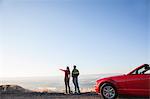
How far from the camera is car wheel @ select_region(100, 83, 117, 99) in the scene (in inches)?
587

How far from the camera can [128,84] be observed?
1440cm

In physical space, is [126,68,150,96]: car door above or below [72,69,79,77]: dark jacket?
below

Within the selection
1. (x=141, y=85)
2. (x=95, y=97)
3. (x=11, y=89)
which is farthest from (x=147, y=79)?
(x=11, y=89)

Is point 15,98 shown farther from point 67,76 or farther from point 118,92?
point 118,92

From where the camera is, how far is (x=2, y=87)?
23109 mm

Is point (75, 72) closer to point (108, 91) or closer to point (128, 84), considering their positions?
point (108, 91)

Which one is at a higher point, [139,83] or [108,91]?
[139,83]

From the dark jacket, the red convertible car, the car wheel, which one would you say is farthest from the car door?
the dark jacket

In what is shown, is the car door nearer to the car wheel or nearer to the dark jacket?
the car wheel

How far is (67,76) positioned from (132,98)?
4.99 m

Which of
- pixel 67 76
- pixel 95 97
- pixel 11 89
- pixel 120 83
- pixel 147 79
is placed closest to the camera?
pixel 147 79

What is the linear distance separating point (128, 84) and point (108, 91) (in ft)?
3.62

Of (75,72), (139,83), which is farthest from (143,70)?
(75,72)

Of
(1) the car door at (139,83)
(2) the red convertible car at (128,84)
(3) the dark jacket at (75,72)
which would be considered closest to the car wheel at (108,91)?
(2) the red convertible car at (128,84)
